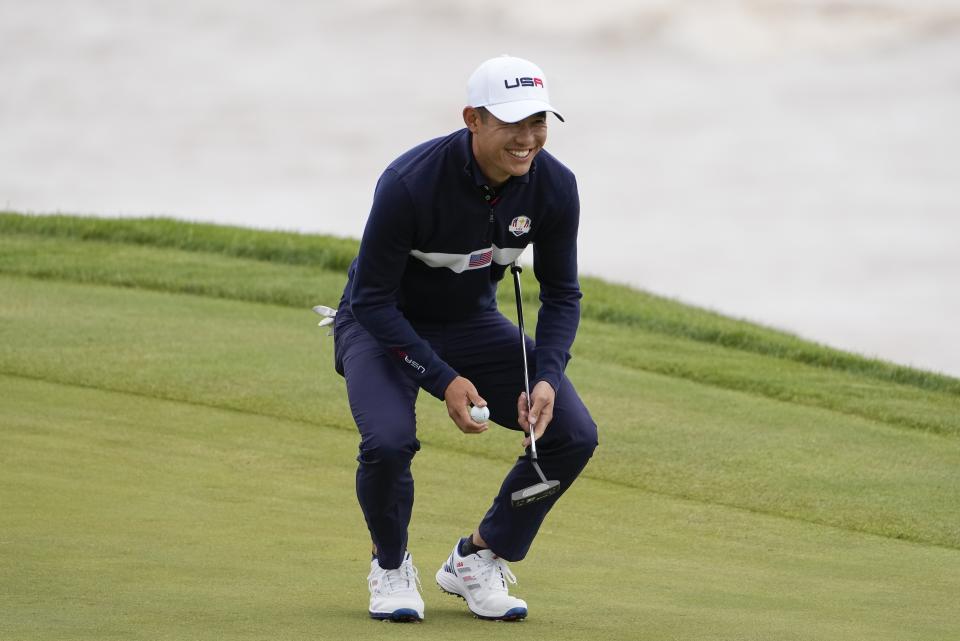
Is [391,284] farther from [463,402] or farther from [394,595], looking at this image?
[394,595]

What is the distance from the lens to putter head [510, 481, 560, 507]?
4445 mm

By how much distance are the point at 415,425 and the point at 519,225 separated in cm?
68

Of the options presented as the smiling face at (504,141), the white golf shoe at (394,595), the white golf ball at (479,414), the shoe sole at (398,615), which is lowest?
the shoe sole at (398,615)

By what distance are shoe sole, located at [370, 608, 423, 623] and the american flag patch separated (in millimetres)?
1048

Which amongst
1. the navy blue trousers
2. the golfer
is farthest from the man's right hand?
the navy blue trousers

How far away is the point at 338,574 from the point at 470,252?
4.08 feet

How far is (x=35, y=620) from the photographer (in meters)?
3.72

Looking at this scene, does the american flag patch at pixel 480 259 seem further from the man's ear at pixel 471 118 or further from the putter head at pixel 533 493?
the putter head at pixel 533 493

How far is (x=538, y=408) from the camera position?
4.37m

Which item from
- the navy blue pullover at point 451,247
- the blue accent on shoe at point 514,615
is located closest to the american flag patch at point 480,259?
the navy blue pullover at point 451,247

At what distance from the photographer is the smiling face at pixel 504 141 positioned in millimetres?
4180

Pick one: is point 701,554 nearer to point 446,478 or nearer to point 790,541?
point 790,541

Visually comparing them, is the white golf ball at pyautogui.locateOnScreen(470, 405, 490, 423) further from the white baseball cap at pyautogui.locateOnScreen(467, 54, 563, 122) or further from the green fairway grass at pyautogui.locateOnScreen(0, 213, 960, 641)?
the white baseball cap at pyautogui.locateOnScreen(467, 54, 563, 122)

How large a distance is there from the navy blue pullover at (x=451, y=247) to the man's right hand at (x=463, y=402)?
38mm
